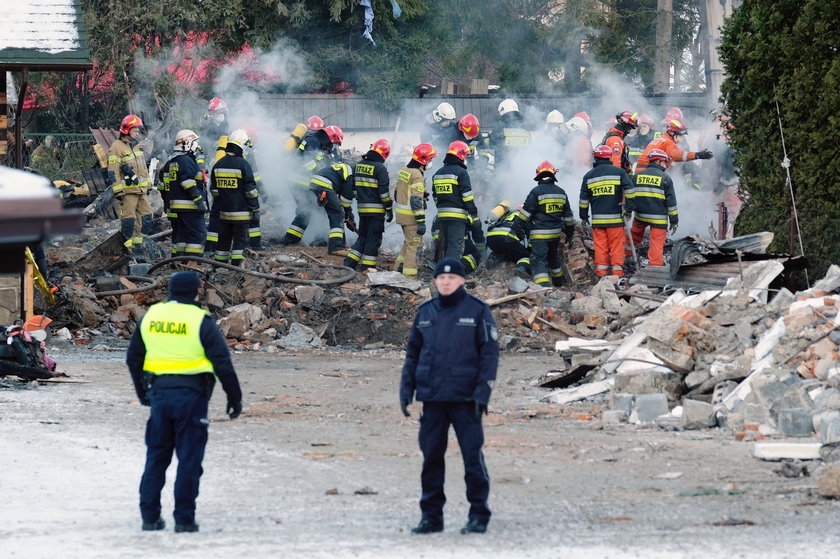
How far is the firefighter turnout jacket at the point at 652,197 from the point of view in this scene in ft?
62.0

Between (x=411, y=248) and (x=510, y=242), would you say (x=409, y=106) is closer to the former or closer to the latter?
(x=510, y=242)

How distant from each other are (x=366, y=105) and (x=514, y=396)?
62.4ft

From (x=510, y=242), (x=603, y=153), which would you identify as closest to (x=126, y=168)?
(x=510, y=242)

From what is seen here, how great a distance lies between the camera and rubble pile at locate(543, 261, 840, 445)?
10406mm

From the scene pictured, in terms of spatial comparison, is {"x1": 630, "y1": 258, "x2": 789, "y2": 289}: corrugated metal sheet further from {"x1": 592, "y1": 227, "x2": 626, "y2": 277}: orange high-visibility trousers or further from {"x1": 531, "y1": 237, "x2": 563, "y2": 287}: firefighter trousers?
{"x1": 531, "y1": 237, "x2": 563, "y2": 287}: firefighter trousers

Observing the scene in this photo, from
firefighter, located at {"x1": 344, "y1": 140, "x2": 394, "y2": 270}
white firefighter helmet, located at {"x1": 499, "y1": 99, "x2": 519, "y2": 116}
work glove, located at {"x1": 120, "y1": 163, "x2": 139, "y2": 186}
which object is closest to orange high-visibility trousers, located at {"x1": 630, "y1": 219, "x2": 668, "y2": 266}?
firefighter, located at {"x1": 344, "y1": 140, "x2": 394, "y2": 270}

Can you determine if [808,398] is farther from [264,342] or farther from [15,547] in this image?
[264,342]

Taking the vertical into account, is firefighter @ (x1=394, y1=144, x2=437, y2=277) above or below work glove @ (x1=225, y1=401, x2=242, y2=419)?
above

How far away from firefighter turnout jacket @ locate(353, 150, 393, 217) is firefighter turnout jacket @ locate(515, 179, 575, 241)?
2.00 metres

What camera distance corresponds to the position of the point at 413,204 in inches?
750

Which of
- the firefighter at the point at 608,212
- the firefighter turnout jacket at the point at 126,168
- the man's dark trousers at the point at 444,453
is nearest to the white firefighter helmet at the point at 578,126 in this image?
the firefighter at the point at 608,212

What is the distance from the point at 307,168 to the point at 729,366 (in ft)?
36.0

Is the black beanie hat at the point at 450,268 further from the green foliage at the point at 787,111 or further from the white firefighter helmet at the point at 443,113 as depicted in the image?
the white firefighter helmet at the point at 443,113

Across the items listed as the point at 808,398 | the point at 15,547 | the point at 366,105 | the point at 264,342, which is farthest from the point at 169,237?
the point at 15,547
